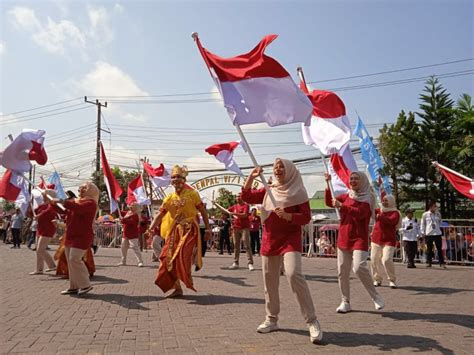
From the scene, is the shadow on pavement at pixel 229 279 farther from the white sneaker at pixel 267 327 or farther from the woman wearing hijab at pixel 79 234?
the white sneaker at pixel 267 327

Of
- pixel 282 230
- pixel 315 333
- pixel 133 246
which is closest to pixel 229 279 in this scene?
pixel 133 246

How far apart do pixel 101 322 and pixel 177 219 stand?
96.6 inches

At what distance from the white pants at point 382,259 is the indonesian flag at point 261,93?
439cm

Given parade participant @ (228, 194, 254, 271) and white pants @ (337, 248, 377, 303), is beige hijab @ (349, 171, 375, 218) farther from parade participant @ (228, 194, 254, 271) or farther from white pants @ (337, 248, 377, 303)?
parade participant @ (228, 194, 254, 271)

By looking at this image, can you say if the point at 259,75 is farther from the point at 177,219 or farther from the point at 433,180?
the point at 433,180

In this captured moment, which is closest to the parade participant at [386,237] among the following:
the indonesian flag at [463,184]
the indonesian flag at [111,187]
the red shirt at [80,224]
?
the indonesian flag at [463,184]

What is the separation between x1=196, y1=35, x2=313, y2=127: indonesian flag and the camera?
573cm

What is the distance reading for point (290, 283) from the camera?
193 inches

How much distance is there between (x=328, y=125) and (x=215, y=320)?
4268 mm

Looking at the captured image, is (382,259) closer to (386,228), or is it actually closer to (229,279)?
(386,228)

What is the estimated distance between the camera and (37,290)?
27.1 ft

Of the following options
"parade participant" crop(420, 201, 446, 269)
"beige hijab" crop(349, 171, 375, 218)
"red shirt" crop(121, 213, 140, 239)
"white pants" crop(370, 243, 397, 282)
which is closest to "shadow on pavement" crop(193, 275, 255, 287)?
"white pants" crop(370, 243, 397, 282)

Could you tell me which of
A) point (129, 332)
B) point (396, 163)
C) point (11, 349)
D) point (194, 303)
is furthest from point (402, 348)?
point (396, 163)

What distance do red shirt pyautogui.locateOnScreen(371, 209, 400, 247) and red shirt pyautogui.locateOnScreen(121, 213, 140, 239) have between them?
696cm
